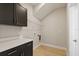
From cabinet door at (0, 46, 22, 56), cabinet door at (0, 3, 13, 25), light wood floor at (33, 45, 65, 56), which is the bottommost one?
light wood floor at (33, 45, 65, 56)

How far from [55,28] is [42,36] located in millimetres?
1075

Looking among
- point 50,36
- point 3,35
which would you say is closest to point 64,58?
point 3,35

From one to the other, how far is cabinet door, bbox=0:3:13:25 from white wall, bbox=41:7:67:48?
310cm

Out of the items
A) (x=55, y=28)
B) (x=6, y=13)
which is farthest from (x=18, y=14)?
(x=55, y=28)

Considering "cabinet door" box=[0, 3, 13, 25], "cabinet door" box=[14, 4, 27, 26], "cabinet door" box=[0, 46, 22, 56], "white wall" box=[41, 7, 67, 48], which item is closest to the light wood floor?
"white wall" box=[41, 7, 67, 48]

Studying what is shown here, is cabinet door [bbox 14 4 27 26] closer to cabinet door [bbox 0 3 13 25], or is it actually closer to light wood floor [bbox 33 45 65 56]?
cabinet door [bbox 0 3 13 25]

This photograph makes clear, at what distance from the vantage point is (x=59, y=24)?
4.90 metres

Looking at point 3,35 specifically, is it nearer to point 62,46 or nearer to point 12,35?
point 12,35

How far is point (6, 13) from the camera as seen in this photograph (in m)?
1.97

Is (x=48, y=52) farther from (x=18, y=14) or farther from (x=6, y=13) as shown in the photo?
(x=6, y=13)

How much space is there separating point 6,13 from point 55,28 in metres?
3.53

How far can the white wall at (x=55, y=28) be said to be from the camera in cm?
475

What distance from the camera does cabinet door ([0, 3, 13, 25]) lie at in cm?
184

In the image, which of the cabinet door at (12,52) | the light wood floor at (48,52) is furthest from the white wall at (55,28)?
the cabinet door at (12,52)
